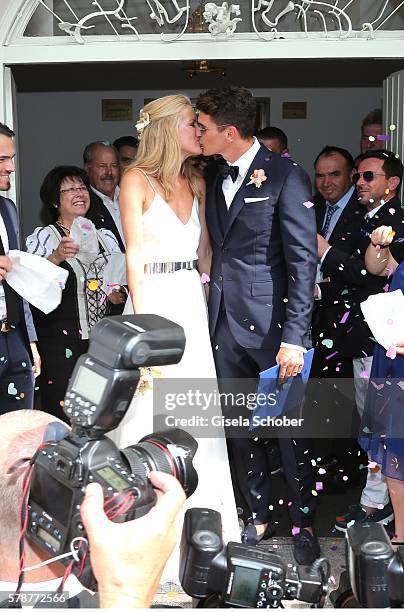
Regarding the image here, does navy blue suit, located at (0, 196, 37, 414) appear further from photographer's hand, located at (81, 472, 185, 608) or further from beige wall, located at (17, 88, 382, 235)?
beige wall, located at (17, 88, 382, 235)

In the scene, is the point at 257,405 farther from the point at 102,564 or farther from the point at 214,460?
the point at 102,564

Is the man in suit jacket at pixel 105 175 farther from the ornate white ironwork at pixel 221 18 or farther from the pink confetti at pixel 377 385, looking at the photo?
the pink confetti at pixel 377 385

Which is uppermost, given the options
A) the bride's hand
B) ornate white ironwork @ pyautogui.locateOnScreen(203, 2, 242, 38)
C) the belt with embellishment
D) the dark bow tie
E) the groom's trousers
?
ornate white ironwork @ pyautogui.locateOnScreen(203, 2, 242, 38)

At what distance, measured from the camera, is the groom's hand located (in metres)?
3.65

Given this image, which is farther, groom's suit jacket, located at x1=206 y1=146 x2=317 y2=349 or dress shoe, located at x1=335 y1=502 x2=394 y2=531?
dress shoe, located at x1=335 y1=502 x2=394 y2=531

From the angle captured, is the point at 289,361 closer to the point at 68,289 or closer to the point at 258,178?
the point at 258,178

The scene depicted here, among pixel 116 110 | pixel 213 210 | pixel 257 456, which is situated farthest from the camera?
pixel 116 110

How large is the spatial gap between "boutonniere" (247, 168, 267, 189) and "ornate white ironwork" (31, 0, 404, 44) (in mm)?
1129

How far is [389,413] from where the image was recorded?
369 cm

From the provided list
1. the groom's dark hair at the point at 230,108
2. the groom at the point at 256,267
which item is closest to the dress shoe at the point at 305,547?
the groom at the point at 256,267

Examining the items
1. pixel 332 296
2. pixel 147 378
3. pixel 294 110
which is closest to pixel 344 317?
pixel 332 296

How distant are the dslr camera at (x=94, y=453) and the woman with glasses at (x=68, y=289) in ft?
9.80

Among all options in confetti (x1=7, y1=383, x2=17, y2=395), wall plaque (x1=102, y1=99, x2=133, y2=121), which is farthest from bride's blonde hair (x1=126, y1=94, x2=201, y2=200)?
wall plaque (x1=102, y1=99, x2=133, y2=121)

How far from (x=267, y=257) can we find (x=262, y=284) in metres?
0.12
